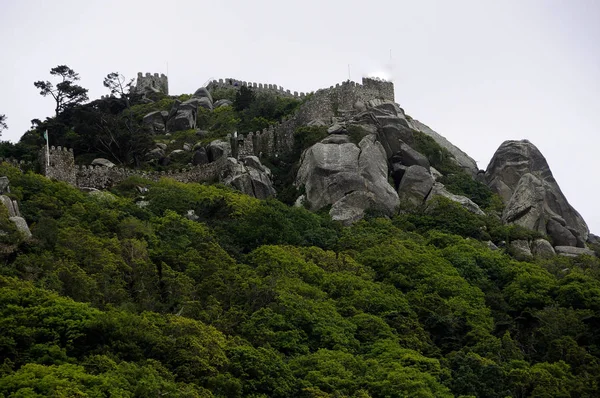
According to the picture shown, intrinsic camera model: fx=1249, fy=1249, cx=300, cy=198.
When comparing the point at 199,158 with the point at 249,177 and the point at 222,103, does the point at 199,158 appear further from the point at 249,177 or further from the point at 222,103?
the point at 222,103

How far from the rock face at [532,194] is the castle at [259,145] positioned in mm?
8013

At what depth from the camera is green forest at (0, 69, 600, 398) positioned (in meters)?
38.8

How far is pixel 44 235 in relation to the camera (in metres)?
46.8

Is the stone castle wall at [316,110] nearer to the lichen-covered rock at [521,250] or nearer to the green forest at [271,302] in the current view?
the green forest at [271,302]

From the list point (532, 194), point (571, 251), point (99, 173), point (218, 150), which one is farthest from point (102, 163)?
point (571, 251)

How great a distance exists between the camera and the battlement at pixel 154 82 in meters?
89.7

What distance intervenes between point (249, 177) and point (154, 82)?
3079 cm

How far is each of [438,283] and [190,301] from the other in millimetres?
11786

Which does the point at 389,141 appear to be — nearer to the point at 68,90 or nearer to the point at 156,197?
the point at 156,197

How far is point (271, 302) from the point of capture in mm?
46344

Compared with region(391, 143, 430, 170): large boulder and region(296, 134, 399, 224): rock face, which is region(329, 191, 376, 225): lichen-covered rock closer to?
region(296, 134, 399, 224): rock face

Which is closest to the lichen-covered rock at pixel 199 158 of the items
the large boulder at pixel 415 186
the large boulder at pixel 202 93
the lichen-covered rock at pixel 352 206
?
the lichen-covered rock at pixel 352 206

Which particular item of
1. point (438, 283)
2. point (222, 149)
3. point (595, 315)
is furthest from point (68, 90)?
point (595, 315)

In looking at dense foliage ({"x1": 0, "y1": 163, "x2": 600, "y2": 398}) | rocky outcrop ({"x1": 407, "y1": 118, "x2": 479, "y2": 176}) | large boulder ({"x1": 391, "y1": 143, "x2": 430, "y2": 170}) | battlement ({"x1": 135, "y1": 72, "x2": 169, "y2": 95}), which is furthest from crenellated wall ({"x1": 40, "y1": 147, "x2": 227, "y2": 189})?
battlement ({"x1": 135, "y1": 72, "x2": 169, "y2": 95})
